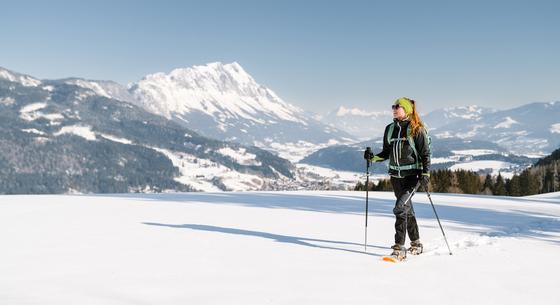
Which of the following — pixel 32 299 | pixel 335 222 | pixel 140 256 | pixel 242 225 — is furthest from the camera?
pixel 335 222

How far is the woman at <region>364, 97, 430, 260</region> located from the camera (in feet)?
28.2

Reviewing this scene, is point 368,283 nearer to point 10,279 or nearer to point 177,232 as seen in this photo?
point 10,279

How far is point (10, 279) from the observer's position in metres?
6.20

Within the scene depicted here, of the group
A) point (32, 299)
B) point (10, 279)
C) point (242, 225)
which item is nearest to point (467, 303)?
point (32, 299)

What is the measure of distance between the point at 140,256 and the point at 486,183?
9700 cm

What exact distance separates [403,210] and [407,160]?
3.08 feet

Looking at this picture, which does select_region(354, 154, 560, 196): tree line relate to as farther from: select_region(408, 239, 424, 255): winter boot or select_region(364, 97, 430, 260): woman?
select_region(364, 97, 430, 260): woman

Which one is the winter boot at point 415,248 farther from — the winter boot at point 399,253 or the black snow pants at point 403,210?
the winter boot at point 399,253

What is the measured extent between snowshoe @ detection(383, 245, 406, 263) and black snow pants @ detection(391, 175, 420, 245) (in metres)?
0.11

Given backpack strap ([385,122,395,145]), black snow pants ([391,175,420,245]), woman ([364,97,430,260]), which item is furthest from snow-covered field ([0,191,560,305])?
backpack strap ([385,122,395,145])

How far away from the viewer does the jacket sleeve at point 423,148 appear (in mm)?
8508

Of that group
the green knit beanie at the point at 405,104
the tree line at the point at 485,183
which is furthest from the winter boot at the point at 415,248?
the tree line at the point at 485,183

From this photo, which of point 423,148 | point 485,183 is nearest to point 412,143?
point 423,148

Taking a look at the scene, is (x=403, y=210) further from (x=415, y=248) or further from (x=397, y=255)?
(x=397, y=255)
